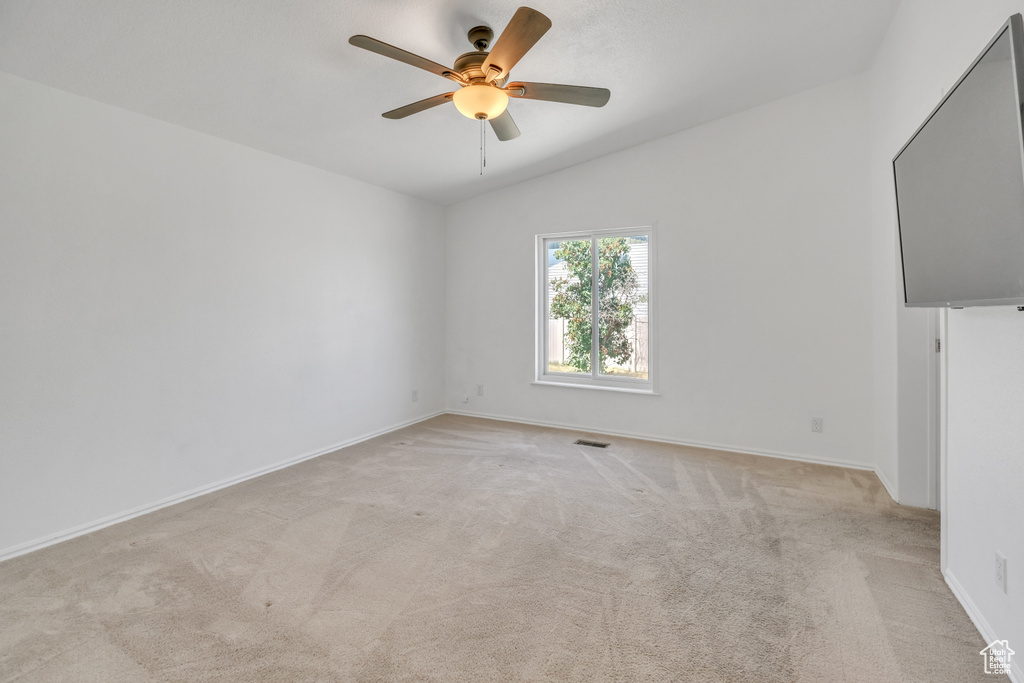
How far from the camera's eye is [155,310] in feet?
9.47

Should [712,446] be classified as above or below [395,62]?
below

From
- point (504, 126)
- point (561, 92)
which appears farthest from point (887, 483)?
point (504, 126)

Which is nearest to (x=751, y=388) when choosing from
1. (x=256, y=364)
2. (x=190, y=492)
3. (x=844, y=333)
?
(x=844, y=333)

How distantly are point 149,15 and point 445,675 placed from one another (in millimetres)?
2951

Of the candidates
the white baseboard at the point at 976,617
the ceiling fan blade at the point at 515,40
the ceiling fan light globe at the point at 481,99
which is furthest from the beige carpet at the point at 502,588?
the ceiling fan blade at the point at 515,40

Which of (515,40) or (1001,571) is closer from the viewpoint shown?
(1001,571)

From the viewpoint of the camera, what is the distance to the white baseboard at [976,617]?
1471 millimetres

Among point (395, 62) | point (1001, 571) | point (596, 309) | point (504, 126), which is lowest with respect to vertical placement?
point (1001, 571)

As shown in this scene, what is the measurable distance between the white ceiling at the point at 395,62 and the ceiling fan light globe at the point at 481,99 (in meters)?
0.41

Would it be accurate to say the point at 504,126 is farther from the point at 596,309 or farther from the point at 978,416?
the point at 978,416

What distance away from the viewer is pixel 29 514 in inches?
94.5

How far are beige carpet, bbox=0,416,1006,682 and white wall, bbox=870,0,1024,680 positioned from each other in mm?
214

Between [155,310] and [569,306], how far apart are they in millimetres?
3541

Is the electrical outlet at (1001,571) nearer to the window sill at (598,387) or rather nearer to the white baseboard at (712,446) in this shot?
the white baseboard at (712,446)
